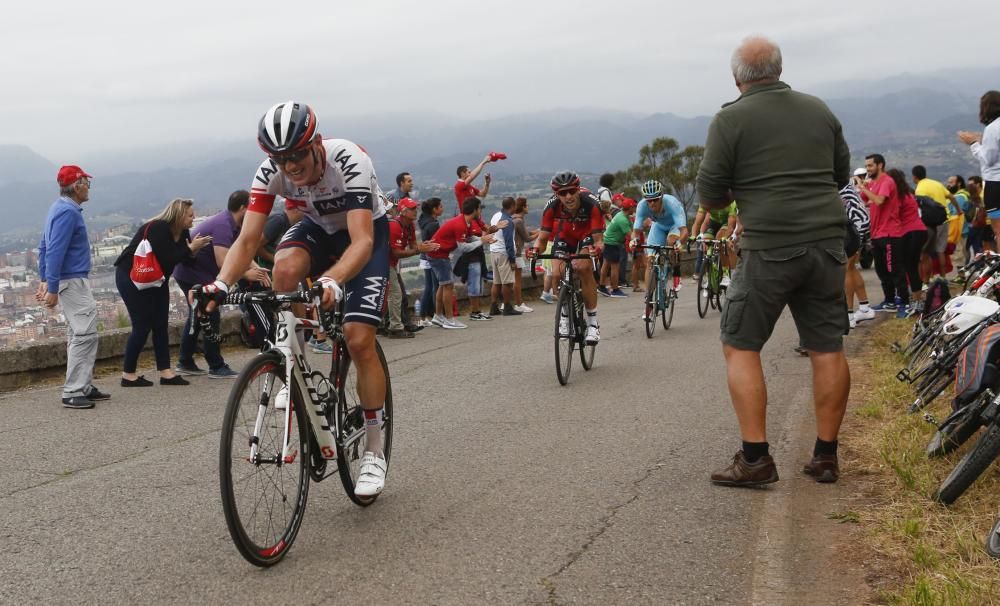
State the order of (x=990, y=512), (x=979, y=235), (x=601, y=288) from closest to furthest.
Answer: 1. (x=990, y=512)
2. (x=979, y=235)
3. (x=601, y=288)

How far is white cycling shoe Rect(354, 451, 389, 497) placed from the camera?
16.7 ft

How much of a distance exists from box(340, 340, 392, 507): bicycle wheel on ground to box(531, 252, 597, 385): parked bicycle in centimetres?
423

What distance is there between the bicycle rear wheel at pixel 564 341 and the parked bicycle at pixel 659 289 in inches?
118

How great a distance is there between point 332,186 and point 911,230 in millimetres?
10419

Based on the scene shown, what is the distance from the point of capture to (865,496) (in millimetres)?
5148

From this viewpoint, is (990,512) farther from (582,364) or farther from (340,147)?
(582,364)

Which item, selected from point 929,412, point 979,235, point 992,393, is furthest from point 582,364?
point 979,235

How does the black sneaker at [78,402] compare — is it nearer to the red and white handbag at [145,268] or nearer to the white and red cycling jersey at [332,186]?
the red and white handbag at [145,268]

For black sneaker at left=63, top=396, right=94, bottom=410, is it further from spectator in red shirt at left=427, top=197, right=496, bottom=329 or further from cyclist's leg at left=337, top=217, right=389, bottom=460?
spectator in red shirt at left=427, top=197, right=496, bottom=329

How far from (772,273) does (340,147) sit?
7.93 ft

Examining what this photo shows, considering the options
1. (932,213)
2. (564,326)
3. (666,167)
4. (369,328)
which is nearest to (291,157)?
(369,328)

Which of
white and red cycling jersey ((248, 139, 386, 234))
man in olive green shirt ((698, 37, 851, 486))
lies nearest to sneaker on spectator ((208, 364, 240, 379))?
white and red cycling jersey ((248, 139, 386, 234))

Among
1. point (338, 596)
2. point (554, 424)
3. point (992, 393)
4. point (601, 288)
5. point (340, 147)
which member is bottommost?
point (601, 288)

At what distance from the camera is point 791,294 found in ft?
17.7
